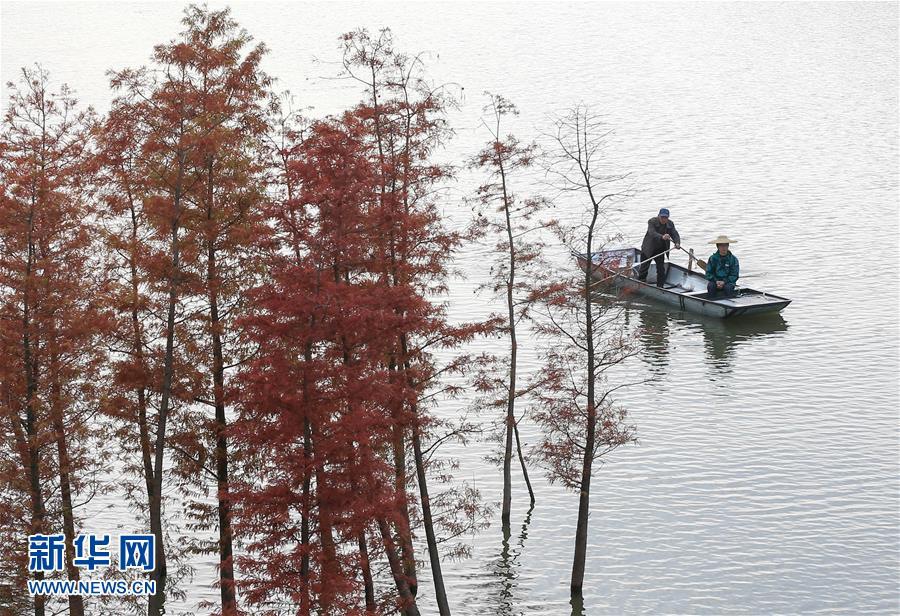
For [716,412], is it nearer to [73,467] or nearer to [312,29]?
[73,467]

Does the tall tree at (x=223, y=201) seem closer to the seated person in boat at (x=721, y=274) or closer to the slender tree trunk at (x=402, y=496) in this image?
the slender tree trunk at (x=402, y=496)

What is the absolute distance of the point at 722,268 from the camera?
4878 cm

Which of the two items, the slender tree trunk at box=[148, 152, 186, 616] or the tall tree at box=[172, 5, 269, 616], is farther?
the tall tree at box=[172, 5, 269, 616]

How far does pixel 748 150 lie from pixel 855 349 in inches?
1634

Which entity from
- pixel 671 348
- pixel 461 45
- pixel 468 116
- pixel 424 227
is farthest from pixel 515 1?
pixel 424 227

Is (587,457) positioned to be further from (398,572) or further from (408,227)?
(408,227)

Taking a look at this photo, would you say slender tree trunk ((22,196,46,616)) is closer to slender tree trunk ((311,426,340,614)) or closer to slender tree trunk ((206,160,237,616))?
slender tree trunk ((206,160,237,616))

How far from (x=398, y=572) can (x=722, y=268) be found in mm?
28198

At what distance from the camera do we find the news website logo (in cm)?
2569

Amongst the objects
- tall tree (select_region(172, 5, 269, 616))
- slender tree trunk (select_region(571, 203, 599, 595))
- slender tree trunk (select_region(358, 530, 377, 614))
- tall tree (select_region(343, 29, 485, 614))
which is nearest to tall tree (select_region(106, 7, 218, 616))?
tall tree (select_region(172, 5, 269, 616))

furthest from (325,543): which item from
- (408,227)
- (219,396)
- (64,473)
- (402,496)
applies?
(64,473)

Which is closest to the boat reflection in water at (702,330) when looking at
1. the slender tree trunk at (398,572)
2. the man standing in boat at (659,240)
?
the man standing in boat at (659,240)

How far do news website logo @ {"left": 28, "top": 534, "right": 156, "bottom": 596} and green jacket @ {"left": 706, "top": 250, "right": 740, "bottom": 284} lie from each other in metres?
29.0

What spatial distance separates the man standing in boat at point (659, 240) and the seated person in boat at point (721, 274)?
7.11ft
